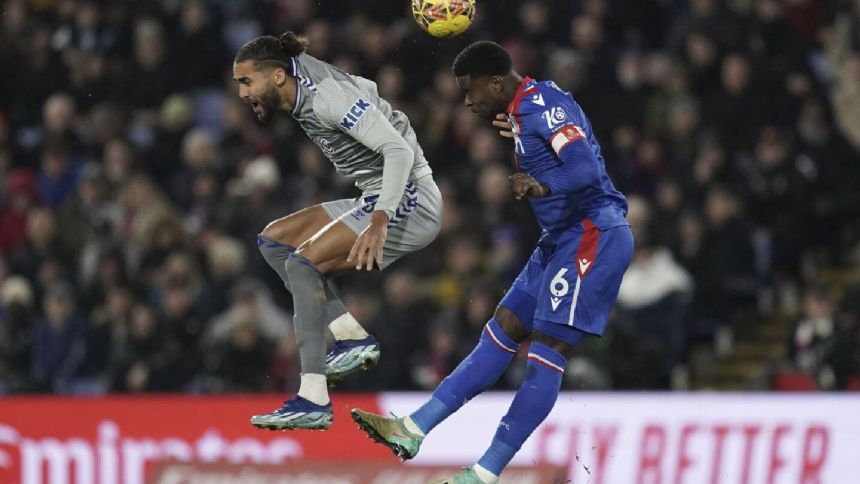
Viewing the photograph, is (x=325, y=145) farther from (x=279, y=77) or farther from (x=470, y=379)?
(x=470, y=379)

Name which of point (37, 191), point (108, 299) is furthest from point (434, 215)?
point (37, 191)

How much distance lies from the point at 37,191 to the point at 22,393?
2201 mm

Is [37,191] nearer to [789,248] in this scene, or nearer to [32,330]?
[32,330]

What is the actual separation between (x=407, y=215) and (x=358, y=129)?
28.1 inches

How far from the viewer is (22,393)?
13656mm

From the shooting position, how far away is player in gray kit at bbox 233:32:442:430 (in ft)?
26.8

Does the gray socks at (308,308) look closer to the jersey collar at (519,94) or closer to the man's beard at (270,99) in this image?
the man's beard at (270,99)

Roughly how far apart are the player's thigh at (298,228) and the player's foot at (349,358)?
0.61 m

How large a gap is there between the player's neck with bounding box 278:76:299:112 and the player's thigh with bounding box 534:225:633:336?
1585mm

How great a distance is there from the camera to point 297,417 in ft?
27.3

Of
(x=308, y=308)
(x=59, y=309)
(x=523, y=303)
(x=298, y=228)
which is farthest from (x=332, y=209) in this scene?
(x=59, y=309)

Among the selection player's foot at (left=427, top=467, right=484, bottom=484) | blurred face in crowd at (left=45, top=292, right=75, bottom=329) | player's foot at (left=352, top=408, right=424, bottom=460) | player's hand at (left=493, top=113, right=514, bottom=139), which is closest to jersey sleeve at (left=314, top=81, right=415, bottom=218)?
player's hand at (left=493, top=113, right=514, bottom=139)

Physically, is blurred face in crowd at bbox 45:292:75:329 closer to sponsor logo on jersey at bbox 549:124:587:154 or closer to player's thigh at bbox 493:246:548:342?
player's thigh at bbox 493:246:548:342

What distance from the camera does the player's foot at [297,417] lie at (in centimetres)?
827
